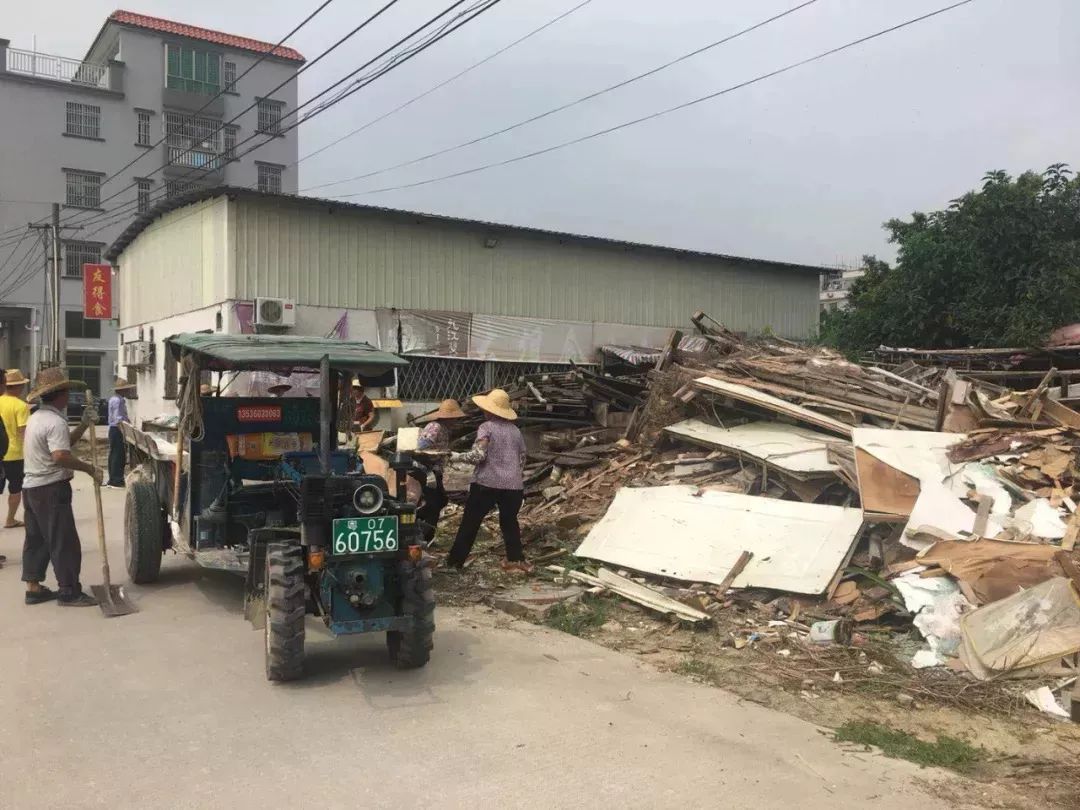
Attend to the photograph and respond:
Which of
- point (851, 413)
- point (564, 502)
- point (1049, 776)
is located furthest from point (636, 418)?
point (1049, 776)

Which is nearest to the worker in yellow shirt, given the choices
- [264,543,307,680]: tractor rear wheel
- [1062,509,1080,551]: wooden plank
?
[264,543,307,680]: tractor rear wheel

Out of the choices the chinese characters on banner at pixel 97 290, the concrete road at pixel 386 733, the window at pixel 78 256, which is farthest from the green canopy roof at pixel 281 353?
the window at pixel 78 256

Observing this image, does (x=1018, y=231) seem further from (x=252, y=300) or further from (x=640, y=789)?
(x=640, y=789)

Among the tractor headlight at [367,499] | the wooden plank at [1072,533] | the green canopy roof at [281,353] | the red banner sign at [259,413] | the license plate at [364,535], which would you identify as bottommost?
the wooden plank at [1072,533]

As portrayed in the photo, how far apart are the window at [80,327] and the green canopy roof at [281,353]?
130ft

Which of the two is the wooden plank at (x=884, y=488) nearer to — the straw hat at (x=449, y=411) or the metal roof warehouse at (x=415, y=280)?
the straw hat at (x=449, y=411)

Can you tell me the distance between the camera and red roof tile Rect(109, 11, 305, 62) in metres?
45.2

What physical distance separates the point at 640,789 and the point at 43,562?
19.0 feet

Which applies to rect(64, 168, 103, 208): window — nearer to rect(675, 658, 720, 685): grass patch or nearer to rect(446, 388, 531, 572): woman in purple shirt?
rect(446, 388, 531, 572): woman in purple shirt

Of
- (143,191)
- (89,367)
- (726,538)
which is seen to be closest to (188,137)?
(143,191)

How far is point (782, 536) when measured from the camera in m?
7.48

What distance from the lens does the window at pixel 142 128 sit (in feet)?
151

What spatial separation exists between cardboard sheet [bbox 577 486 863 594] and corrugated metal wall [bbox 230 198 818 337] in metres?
10.8

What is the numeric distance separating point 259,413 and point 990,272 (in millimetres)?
18179
